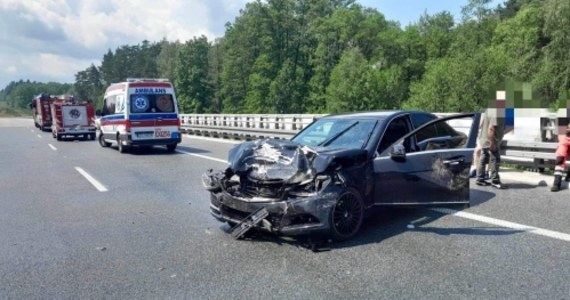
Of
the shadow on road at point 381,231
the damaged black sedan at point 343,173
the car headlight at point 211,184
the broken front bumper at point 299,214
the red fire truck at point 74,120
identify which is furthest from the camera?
the red fire truck at point 74,120

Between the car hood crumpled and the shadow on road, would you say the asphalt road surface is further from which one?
the car hood crumpled

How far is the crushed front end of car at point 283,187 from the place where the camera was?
4.79 meters

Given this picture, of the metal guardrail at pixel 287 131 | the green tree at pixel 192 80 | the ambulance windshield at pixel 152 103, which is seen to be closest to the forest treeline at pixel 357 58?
the green tree at pixel 192 80

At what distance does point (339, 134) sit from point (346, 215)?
1.32 m

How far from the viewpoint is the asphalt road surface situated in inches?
151

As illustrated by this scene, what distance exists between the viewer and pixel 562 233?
17.1 feet

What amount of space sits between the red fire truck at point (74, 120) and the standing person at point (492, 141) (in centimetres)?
2259

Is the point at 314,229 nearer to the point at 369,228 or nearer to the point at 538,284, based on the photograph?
the point at 369,228

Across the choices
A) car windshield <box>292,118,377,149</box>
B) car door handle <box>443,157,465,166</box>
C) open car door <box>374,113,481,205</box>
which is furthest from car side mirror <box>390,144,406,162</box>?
car door handle <box>443,157,465,166</box>

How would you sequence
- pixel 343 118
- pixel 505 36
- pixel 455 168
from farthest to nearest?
pixel 505 36 → pixel 343 118 → pixel 455 168

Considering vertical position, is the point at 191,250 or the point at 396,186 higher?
the point at 396,186

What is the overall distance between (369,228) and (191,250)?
82.7 inches

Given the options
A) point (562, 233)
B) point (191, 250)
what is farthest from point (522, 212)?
point (191, 250)

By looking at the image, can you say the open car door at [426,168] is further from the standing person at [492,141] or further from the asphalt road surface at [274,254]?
the standing person at [492,141]
